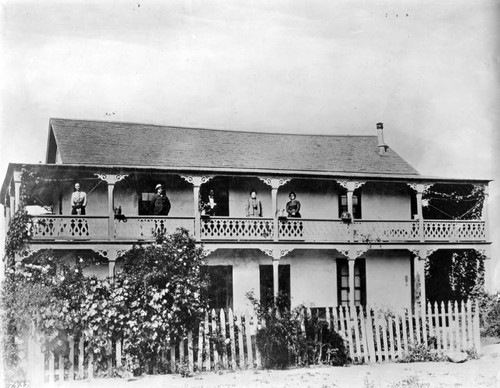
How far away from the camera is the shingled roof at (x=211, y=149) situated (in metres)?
20.9

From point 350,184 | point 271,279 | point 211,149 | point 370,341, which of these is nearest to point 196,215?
point 271,279

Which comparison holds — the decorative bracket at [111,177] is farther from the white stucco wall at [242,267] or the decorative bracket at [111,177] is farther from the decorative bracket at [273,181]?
the decorative bracket at [273,181]

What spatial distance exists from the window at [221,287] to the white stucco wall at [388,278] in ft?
17.8

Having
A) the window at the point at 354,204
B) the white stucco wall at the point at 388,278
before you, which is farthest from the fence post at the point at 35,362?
the white stucco wall at the point at 388,278

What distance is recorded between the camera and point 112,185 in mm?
18500

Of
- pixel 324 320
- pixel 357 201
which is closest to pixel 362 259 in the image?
pixel 357 201

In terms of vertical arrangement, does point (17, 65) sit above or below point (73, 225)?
above

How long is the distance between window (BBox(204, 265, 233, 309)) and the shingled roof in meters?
3.72

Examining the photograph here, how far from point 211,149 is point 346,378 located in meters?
12.9

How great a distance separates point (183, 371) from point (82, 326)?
2219 millimetres

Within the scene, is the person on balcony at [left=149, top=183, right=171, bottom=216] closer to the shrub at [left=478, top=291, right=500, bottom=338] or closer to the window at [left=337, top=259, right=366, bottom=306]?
the window at [left=337, top=259, right=366, bottom=306]

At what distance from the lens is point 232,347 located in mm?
Result: 12516

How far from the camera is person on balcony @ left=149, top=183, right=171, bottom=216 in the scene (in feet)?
61.9

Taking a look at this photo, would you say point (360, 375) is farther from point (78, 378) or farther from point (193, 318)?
point (78, 378)
